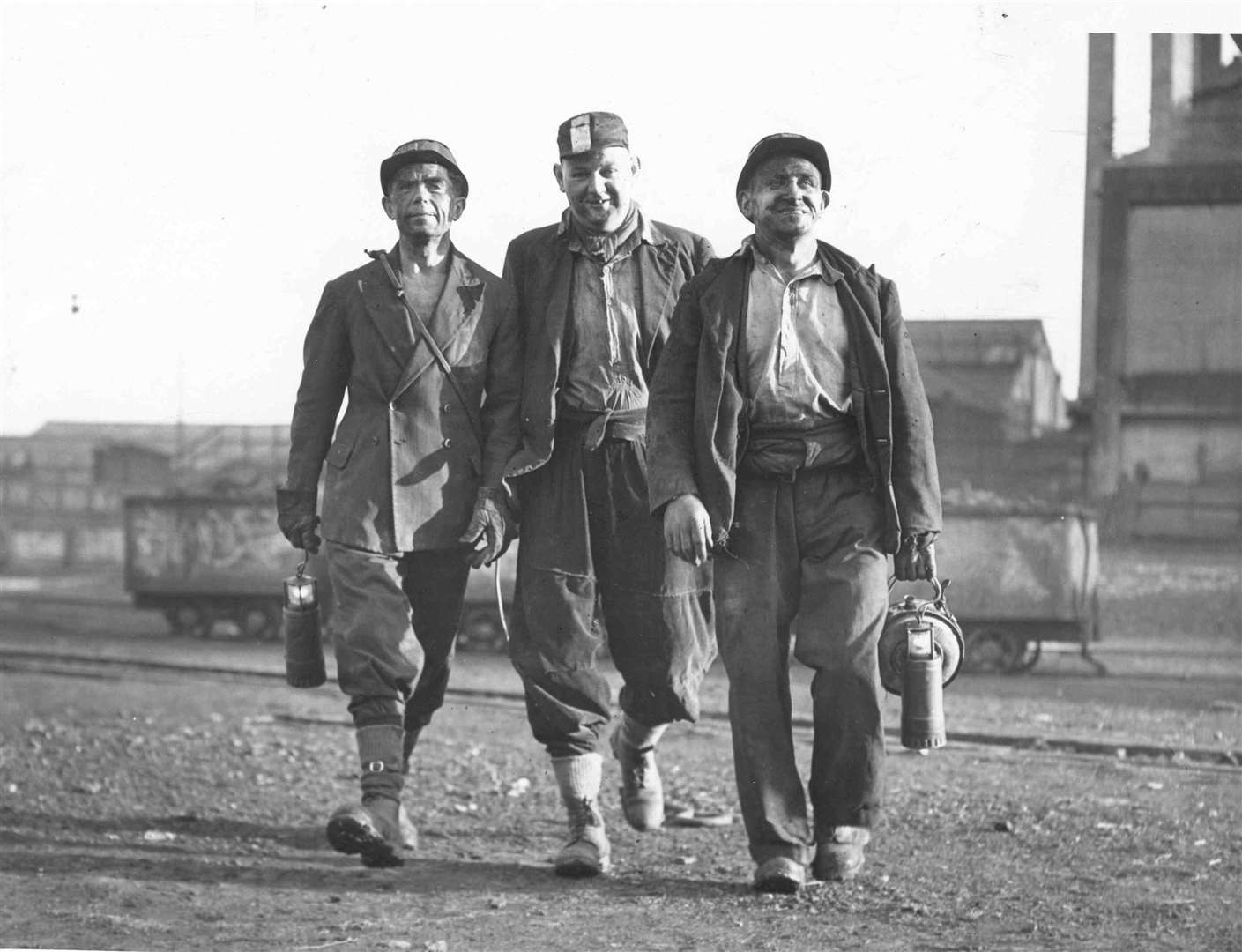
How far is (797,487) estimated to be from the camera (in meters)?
4.50

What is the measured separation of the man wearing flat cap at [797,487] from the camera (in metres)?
4.43

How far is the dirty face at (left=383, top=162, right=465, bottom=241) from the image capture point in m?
4.97

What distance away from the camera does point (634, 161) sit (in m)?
4.94

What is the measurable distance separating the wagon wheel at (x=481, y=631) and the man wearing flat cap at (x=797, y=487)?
7910 mm

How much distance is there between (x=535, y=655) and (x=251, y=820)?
149 centimetres

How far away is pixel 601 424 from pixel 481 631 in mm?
7703

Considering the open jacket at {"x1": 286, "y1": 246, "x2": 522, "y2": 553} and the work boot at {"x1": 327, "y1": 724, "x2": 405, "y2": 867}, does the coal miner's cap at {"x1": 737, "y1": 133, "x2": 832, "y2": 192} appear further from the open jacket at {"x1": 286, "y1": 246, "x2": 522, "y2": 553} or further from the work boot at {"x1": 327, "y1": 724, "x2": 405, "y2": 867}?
the work boot at {"x1": 327, "y1": 724, "x2": 405, "y2": 867}

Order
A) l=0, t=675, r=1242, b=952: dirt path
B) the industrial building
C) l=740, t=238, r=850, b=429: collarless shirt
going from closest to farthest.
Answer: l=0, t=675, r=1242, b=952: dirt path, l=740, t=238, r=850, b=429: collarless shirt, the industrial building

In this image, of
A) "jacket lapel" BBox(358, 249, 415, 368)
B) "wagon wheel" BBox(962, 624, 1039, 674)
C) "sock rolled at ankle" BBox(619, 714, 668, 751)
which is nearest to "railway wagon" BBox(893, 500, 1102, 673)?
"wagon wheel" BBox(962, 624, 1039, 674)

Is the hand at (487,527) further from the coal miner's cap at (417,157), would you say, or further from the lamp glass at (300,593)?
the coal miner's cap at (417,157)

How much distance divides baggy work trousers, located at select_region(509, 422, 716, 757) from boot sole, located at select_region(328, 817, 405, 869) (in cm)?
57

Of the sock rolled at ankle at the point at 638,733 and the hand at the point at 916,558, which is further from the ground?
the hand at the point at 916,558

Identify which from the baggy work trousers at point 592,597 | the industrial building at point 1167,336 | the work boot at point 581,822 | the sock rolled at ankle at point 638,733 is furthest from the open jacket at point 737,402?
the industrial building at point 1167,336

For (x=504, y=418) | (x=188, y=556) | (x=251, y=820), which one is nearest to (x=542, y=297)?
(x=504, y=418)
